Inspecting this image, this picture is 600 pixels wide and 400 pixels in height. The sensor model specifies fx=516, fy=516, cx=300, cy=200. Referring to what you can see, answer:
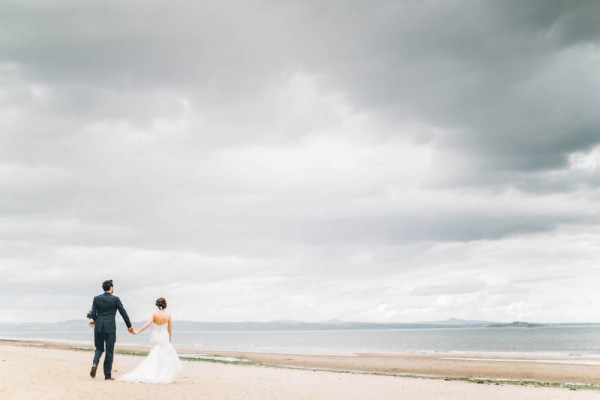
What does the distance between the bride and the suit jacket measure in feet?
2.95

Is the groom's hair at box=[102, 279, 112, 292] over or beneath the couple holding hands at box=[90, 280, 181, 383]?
over

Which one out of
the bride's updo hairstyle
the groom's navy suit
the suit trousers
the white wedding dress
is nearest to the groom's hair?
the groom's navy suit

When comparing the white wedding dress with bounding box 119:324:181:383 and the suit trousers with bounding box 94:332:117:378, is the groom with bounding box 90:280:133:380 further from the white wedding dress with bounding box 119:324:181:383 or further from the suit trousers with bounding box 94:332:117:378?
the white wedding dress with bounding box 119:324:181:383

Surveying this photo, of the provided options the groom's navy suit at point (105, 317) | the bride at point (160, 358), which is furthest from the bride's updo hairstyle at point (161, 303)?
the groom's navy suit at point (105, 317)

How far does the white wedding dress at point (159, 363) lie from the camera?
50.3 ft

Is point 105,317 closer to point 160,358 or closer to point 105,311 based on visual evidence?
point 105,311

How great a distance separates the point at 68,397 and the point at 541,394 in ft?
54.8

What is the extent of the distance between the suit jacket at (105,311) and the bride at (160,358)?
898 millimetres

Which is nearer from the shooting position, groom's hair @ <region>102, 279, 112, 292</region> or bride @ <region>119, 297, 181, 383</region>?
groom's hair @ <region>102, 279, 112, 292</region>

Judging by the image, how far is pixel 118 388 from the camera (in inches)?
536

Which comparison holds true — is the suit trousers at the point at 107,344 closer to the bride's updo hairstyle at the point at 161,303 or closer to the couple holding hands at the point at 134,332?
the couple holding hands at the point at 134,332

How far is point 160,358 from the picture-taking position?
15.8 m

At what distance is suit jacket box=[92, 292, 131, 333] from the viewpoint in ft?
48.2

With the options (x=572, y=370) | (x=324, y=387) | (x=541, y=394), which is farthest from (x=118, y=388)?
(x=572, y=370)
